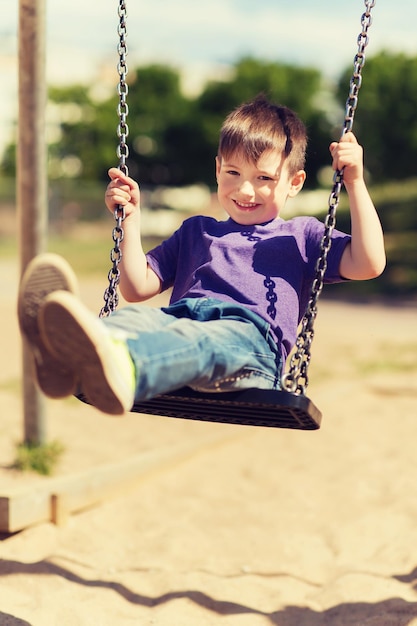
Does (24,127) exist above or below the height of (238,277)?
above

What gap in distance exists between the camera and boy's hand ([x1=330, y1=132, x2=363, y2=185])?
2.79 meters

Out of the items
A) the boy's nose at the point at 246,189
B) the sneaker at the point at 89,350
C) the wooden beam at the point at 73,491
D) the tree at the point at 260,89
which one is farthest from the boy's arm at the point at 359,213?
the tree at the point at 260,89

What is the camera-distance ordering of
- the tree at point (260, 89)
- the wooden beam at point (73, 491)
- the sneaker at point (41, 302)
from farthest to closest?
1. the tree at point (260, 89)
2. the wooden beam at point (73, 491)
3. the sneaker at point (41, 302)

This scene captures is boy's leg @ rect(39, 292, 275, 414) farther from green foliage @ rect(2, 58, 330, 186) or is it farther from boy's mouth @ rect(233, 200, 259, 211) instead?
green foliage @ rect(2, 58, 330, 186)

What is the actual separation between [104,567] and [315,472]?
5.84 ft

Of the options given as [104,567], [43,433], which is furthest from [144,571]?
[43,433]

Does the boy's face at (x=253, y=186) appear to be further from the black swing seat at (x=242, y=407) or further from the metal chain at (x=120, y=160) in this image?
the black swing seat at (x=242, y=407)

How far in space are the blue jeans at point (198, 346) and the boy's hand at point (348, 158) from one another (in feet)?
1.81

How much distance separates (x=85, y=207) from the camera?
88.5ft

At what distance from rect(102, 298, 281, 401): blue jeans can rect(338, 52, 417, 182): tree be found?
58.4 feet

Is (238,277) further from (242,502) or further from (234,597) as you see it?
(242,502)

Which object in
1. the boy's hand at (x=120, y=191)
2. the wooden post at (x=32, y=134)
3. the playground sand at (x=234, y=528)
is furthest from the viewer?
the wooden post at (x=32, y=134)

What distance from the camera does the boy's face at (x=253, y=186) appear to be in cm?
292

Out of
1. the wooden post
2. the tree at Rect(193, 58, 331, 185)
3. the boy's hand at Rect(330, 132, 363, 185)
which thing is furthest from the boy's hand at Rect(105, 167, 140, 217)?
the tree at Rect(193, 58, 331, 185)
